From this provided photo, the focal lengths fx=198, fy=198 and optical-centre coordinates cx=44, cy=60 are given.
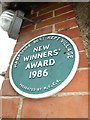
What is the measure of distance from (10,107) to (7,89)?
0.36ft

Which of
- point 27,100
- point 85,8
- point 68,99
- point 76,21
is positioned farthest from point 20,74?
point 85,8

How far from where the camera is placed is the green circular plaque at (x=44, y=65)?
84cm

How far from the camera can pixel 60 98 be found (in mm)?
798

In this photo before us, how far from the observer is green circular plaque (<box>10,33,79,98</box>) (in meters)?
0.84

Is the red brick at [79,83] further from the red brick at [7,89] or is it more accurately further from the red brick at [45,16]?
the red brick at [45,16]

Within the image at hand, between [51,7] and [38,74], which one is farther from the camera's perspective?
[51,7]

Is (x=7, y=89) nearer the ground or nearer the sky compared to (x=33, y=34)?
nearer the ground

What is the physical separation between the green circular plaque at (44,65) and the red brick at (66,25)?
71 millimetres

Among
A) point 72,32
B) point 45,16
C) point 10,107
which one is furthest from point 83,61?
point 45,16

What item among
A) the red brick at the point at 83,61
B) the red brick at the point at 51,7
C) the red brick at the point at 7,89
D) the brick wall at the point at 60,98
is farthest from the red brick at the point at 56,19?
the red brick at the point at 7,89

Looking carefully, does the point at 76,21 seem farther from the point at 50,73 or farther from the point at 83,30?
the point at 50,73

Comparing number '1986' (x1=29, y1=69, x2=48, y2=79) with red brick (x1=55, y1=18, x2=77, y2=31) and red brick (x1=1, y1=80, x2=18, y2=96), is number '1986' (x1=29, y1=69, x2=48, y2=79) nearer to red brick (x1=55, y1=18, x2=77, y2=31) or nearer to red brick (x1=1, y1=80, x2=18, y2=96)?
red brick (x1=1, y1=80, x2=18, y2=96)

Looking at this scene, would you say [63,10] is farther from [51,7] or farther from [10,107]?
[10,107]

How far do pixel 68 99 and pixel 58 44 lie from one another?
1.00 ft
